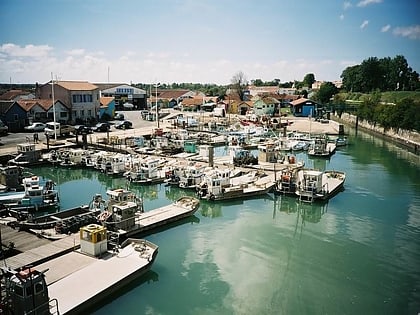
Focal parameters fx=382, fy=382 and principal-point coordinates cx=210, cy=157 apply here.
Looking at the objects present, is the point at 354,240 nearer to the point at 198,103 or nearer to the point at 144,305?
the point at 144,305

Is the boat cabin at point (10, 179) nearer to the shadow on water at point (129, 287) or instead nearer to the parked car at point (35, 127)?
the shadow on water at point (129, 287)

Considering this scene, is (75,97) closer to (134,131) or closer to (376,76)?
(134,131)

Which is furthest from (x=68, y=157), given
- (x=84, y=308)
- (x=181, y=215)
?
(x=84, y=308)

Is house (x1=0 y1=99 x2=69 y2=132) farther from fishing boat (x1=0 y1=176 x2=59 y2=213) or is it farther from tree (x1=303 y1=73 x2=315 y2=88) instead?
tree (x1=303 y1=73 x2=315 y2=88)

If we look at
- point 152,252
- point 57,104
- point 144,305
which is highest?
point 57,104

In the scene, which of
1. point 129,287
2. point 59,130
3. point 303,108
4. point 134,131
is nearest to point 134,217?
point 129,287
